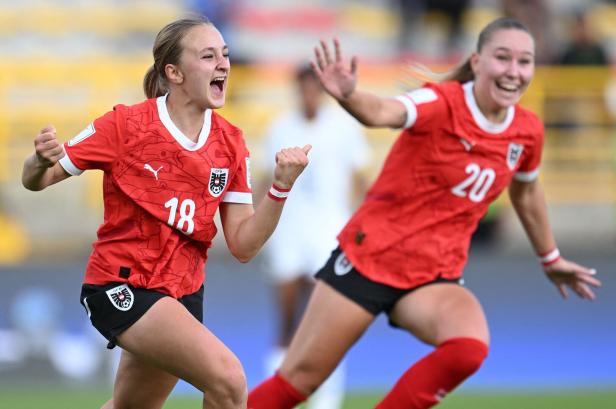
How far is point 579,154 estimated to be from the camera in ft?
41.7

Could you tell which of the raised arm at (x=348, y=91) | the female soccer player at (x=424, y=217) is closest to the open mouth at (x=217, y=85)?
the raised arm at (x=348, y=91)

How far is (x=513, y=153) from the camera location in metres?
6.37

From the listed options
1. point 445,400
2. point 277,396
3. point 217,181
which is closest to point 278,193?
point 217,181

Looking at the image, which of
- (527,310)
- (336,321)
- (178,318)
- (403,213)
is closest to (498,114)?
(403,213)

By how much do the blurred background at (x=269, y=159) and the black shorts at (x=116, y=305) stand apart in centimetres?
239

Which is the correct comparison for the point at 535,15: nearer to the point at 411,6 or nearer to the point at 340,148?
the point at 411,6

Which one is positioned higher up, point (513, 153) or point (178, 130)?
point (513, 153)

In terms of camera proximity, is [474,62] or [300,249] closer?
[474,62]

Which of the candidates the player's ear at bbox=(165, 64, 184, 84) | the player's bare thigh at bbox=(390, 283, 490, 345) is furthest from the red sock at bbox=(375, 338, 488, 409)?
the player's ear at bbox=(165, 64, 184, 84)

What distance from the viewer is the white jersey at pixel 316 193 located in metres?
9.36

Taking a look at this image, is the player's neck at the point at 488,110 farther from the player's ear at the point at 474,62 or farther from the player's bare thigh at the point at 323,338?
the player's bare thigh at the point at 323,338

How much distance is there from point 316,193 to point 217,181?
4036 mm

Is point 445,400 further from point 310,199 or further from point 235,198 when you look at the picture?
point 235,198

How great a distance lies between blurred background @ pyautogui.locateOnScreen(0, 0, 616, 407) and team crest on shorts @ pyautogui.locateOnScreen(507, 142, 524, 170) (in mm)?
905
